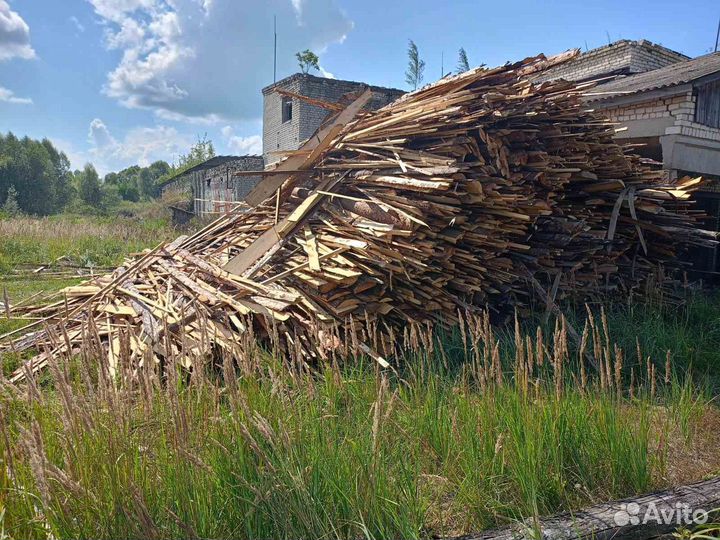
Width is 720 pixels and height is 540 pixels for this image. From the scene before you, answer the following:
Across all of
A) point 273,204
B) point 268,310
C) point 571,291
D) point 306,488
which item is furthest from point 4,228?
point 306,488

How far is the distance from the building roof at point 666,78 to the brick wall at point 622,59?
2.65 metres

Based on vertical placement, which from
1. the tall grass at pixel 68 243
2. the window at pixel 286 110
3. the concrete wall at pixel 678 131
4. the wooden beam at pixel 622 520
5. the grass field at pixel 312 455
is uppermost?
the window at pixel 286 110

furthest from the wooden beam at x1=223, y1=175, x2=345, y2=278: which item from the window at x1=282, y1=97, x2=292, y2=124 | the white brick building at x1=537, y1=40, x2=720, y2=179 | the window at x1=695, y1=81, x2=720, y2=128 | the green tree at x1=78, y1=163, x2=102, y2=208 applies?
the green tree at x1=78, y1=163, x2=102, y2=208

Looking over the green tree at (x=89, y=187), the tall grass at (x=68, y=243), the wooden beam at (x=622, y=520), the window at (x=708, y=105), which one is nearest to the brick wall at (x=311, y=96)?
the tall grass at (x=68, y=243)

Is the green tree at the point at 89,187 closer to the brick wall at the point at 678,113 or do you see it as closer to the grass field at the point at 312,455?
the brick wall at the point at 678,113

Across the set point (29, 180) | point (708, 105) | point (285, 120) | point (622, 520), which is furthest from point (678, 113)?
point (29, 180)

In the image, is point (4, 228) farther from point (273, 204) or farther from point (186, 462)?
point (186, 462)

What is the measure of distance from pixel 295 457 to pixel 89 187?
50.5 metres

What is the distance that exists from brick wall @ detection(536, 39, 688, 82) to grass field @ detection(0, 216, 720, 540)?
13.9 m

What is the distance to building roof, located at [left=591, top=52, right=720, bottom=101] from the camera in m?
9.47

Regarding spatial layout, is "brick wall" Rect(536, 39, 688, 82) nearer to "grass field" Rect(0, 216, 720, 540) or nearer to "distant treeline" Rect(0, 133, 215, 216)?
"grass field" Rect(0, 216, 720, 540)

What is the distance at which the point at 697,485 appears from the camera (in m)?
2.90

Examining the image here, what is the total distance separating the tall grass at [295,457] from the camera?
2.15 m

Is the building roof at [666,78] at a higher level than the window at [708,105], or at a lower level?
higher
